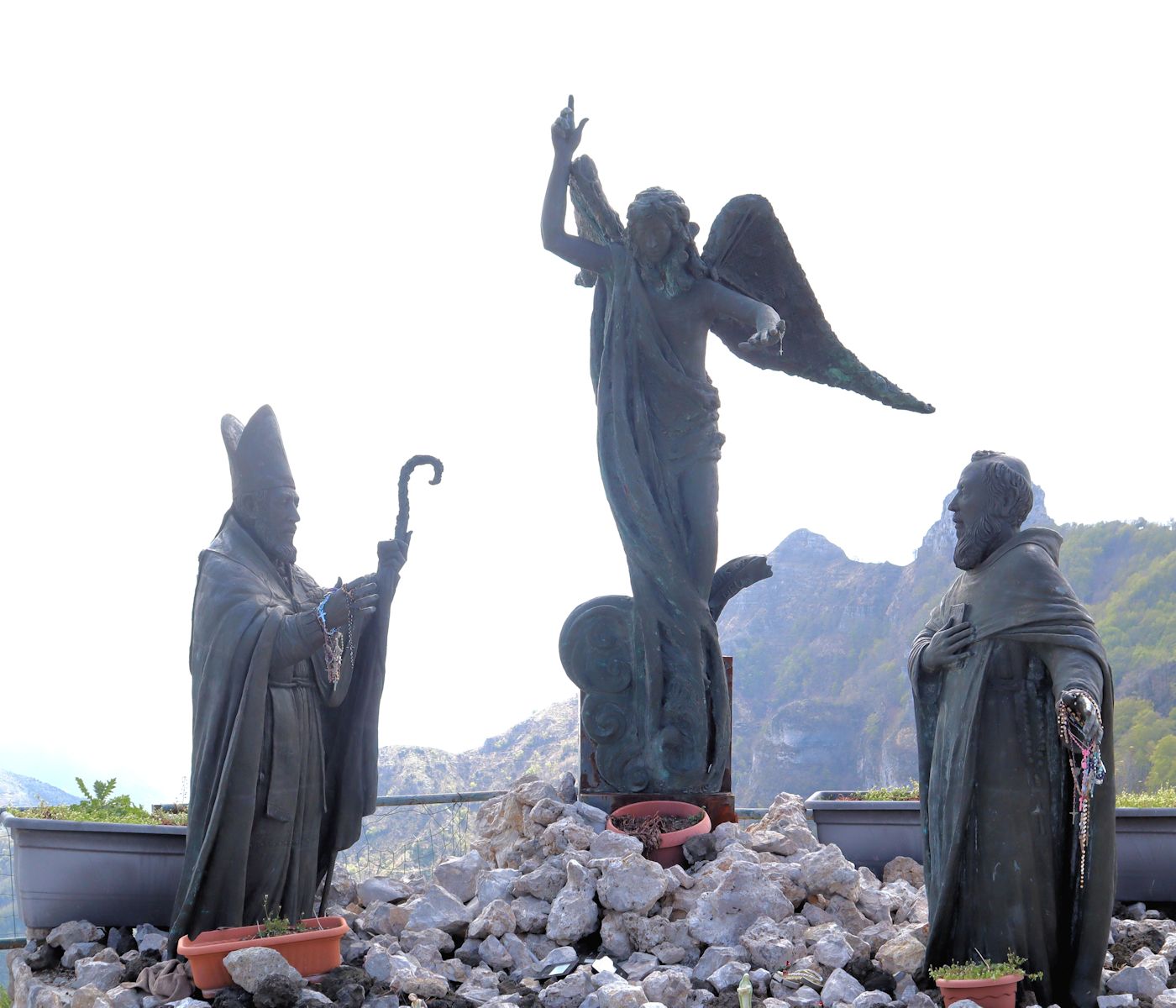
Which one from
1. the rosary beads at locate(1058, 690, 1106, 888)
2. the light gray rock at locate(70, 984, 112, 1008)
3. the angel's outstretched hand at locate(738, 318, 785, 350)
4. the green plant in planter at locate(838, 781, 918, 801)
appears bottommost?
the light gray rock at locate(70, 984, 112, 1008)

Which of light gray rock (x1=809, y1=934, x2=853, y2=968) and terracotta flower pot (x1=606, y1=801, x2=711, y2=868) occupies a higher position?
terracotta flower pot (x1=606, y1=801, x2=711, y2=868)

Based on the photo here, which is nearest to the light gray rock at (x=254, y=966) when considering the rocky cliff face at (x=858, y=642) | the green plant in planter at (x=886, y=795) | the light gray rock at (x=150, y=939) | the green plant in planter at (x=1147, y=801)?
the light gray rock at (x=150, y=939)

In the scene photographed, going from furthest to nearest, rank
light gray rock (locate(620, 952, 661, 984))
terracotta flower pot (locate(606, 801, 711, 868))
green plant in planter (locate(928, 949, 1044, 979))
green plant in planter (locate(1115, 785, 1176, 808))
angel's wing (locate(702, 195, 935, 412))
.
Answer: angel's wing (locate(702, 195, 935, 412)) → green plant in planter (locate(1115, 785, 1176, 808)) → terracotta flower pot (locate(606, 801, 711, 868)) → light gray rock (locate(620, 952, 661, 984)) → green plant in planter (locate(928, 949, 1044, 979))

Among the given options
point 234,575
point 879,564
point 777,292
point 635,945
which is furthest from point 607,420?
point 879,564

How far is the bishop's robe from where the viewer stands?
4.95 m

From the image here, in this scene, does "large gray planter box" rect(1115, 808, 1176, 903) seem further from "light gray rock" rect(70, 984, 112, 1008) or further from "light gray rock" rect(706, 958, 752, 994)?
"light gray rock" rect(70, 984, 112, 1008)

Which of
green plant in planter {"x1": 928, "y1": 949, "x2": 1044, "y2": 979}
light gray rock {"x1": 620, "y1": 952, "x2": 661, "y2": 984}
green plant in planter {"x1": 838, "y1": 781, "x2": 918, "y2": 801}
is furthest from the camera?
green plant in planter {"x1": 838, "y1": 781, "x2": 918, "y2": 801}

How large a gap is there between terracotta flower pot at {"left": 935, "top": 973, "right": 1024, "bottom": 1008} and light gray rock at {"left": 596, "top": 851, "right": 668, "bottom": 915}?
143 centimetres

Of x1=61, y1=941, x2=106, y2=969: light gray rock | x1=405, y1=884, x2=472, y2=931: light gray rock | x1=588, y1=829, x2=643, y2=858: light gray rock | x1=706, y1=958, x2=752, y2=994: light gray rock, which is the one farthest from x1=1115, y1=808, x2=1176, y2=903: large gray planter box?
x1=61, y1=941, x2=106, y2=969: light gray rock

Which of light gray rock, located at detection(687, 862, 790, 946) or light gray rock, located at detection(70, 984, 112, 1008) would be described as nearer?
light gray rock, located at detection(70, 984, 112, 1008)

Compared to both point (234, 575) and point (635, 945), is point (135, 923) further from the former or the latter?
point (635, 945)

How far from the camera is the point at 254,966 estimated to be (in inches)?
174

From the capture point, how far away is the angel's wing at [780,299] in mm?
7117

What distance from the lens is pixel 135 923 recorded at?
578 cm
